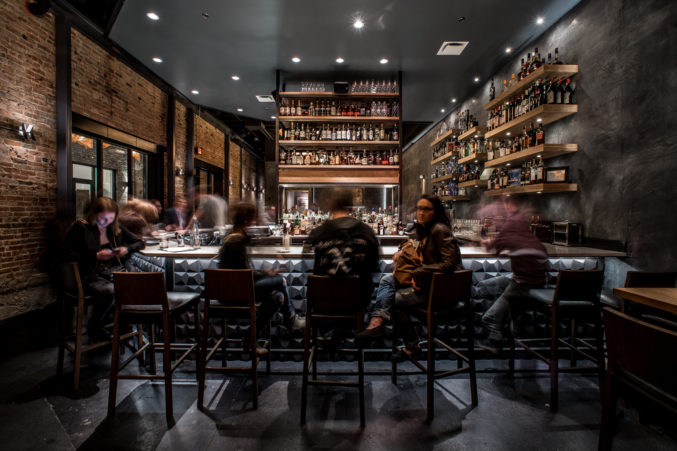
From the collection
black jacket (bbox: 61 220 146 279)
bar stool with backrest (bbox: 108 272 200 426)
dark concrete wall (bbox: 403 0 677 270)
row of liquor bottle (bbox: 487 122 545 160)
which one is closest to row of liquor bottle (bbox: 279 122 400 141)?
row of liquor bottle (bbox: 487 122 545 160)

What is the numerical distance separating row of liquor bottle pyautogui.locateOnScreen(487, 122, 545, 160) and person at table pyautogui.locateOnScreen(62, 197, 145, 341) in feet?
15.8

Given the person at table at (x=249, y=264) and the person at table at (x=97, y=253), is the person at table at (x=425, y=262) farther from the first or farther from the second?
the person at table at (x=97, y=253)

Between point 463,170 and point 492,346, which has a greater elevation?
point 463,170

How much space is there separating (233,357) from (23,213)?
3.46 meters

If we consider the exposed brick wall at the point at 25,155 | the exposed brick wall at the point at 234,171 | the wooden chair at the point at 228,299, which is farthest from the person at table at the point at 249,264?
the exposed brick wall at the point at 234,171

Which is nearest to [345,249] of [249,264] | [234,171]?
[249,264]

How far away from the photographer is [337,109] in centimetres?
556

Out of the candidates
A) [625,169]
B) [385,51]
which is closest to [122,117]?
[385,51]

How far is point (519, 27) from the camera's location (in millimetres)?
4055

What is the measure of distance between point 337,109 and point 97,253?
14.0 feet

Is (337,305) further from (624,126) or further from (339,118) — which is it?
(339,118)

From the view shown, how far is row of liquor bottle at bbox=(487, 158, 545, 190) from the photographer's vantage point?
12.4 ft

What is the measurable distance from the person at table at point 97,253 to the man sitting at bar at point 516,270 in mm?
3358

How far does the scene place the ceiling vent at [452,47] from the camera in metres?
4.50
